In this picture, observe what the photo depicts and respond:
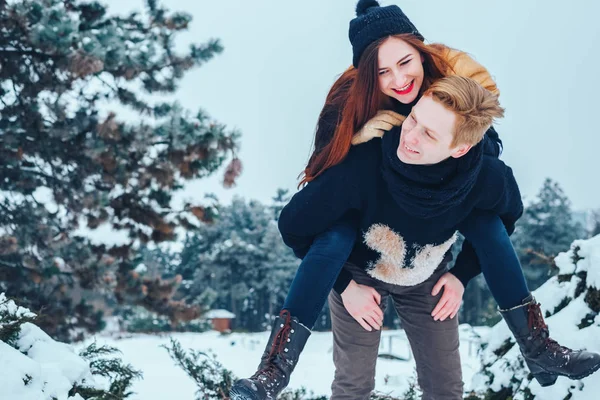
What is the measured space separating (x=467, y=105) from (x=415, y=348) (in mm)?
1120

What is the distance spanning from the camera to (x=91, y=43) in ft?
19.0

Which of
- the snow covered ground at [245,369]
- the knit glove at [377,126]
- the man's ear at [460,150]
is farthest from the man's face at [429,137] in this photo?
the snow covered ground at [245,369]

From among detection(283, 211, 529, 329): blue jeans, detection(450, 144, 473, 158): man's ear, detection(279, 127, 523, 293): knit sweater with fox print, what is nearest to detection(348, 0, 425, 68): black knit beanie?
detection(279, 127, 523, 293): knit sweater with fox print

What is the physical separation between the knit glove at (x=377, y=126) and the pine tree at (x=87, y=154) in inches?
168

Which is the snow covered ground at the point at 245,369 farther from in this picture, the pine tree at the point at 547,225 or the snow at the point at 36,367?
the pine tree at the point at 547,225

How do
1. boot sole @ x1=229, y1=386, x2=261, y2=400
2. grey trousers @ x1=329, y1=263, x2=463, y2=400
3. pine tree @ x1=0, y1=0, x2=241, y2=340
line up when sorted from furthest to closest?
pine tree @ x1=0, y1=0, x2=241, y2=340
grey trousers @ x1=329, y1=263, x2=463, y2=400
boot sole @ x1=229, y1=386, x2=261, y2=400

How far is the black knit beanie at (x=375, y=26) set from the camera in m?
2.19

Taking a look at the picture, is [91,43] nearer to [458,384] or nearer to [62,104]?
[62,104]

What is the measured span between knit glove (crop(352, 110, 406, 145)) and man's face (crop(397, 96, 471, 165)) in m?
0.14

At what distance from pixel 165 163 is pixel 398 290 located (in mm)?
4605

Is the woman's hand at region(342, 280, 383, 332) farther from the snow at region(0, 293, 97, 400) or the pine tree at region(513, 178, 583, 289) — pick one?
the pine tree at region(513, 178, 583, 289)

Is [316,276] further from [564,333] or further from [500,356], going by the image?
[500,356]

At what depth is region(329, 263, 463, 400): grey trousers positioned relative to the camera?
2367mm

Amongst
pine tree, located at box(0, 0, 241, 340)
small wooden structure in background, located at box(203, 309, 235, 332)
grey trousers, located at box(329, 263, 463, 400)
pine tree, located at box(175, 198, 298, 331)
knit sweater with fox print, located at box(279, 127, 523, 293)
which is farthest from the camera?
pine tree, located at box(175, 198, 298, 331)
